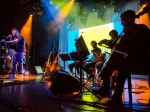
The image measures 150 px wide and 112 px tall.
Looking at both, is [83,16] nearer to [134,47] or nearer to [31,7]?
[31,7]

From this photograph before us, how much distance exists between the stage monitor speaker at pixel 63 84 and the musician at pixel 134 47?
101cm

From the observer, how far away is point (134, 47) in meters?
2.17

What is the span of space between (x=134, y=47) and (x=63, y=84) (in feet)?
4.97

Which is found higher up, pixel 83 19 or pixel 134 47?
pixel 83 19

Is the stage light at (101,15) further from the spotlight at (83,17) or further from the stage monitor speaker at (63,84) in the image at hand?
the stage monitor speaker at (63,84)

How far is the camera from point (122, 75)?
226 centimetres

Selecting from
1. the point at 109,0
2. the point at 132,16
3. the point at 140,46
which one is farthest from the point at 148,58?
the point at 109,0

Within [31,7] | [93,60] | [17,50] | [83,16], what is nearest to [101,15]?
[83,16]

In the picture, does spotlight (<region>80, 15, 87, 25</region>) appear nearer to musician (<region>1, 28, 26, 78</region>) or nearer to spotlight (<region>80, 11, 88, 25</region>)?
spotlight (<region>80, 11, 88, 25</region>)

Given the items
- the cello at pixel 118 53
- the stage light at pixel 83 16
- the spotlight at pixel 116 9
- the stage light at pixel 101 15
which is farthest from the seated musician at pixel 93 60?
the stage light at pixel 83 16

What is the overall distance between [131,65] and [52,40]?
29.3ft

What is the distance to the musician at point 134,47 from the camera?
2113 mm

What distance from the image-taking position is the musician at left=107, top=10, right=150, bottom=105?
2113 mm

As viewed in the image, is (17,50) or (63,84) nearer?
(63,84)
